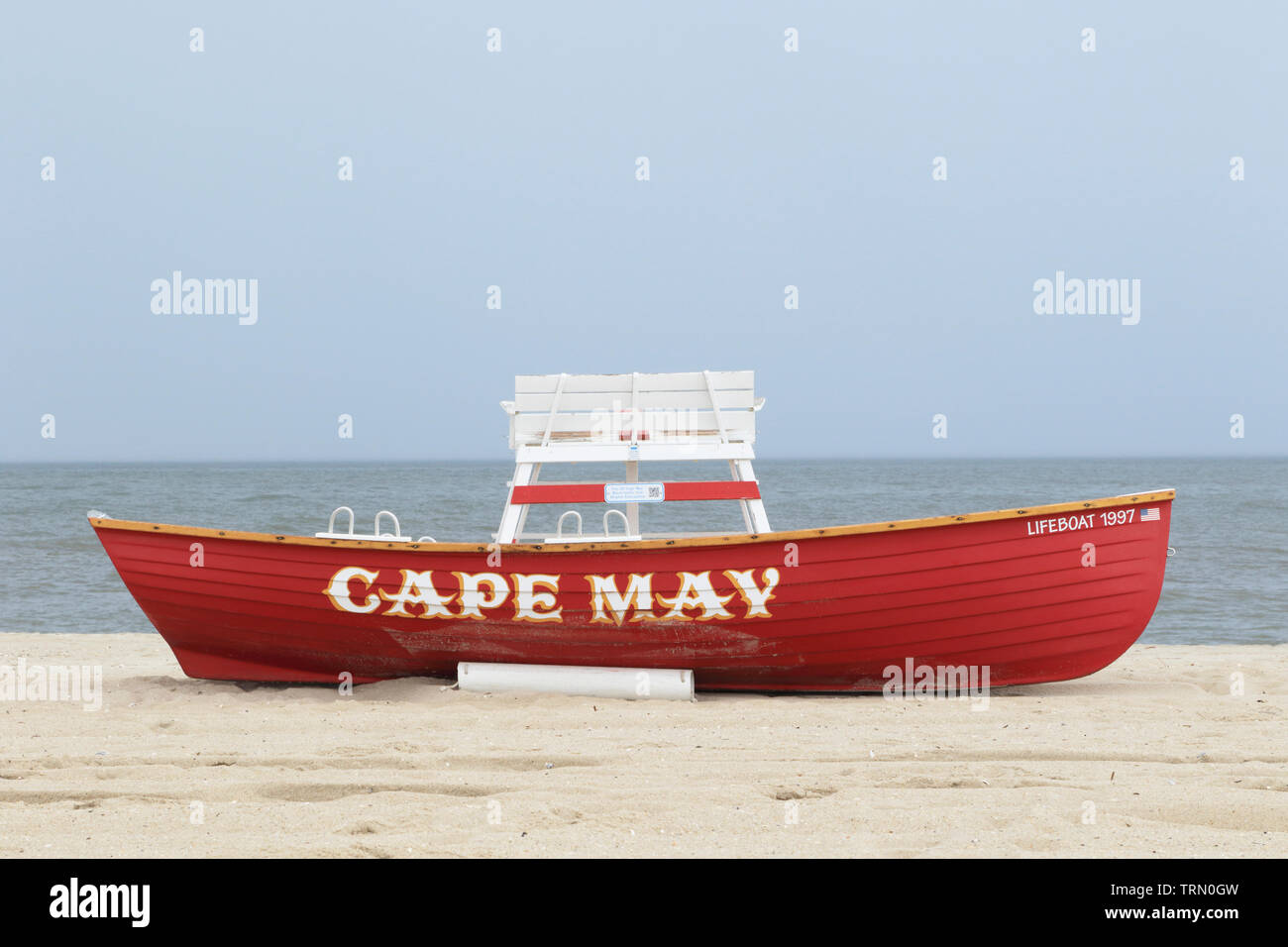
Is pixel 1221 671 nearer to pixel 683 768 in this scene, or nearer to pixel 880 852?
pixel 683 768

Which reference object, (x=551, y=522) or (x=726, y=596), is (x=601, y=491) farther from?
(x=551, y=522)

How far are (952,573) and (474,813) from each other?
4.17 m

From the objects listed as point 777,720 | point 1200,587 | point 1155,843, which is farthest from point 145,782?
point 1200,587

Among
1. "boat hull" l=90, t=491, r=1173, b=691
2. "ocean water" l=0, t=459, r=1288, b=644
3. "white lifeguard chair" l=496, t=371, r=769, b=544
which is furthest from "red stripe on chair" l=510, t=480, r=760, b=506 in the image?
"ocean water" l=0, t=459, r=1288, b=644

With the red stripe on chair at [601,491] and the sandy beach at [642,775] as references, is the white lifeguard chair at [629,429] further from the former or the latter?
the sandy beach at [642,775]

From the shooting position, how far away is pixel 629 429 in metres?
8.95

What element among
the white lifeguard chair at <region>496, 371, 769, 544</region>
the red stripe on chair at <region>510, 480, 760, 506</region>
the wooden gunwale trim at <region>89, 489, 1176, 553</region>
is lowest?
the wooden gunwale trim at <region>89, 489, 1176, 553</region>

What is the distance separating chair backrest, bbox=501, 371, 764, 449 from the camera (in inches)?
354

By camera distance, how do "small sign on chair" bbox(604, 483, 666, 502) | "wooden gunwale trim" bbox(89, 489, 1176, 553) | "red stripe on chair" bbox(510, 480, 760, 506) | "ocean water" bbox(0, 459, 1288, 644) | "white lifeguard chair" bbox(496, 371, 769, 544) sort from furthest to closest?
"ocean water" bbox(0, 459, 1288, 644)
"white lifeguard chair" bbox(496, 371, 769, 544)
"red stripe on chair" bbox(510, 480, 760, 506)
"small sign on chair" bbox(604, 483, 666, 502)
"wooden gunwale trim" bbox(89, 489, 1176, 553)

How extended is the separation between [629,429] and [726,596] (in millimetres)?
1728

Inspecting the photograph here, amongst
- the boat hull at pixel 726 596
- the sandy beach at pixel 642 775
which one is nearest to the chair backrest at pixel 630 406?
the boat hull at pixel 726 596

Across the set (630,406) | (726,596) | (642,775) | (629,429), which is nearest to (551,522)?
(630,406)

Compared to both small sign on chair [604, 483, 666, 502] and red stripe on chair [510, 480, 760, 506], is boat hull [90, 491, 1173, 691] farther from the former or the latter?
red stripe on chair [510, 480, 760, 506]

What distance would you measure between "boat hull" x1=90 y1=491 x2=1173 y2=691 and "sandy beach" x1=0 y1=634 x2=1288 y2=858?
352 mm
